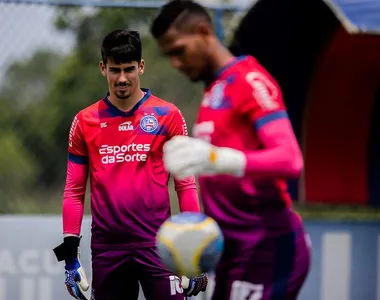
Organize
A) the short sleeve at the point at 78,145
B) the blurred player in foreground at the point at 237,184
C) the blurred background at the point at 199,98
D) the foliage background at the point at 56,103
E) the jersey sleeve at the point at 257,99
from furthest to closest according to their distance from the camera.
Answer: the foliage background at the point at 56,103 < the blurred background at the point at 199,98 < the short sleeve at the point at 78,145 < the blurred player in foreground at the point at 237,184 < the jersey sleeve at the point at 257,99

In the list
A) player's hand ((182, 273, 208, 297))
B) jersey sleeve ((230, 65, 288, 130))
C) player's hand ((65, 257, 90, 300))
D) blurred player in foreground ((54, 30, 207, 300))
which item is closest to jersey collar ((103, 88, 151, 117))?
blurred player in foreground ((54, 30, 207, 300))

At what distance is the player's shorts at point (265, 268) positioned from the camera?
3746mm

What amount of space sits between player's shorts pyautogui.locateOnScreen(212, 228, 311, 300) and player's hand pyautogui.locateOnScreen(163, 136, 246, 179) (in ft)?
1.42

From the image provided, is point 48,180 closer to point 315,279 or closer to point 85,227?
point 85,227

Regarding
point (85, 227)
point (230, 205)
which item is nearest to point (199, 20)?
point (230, 205)

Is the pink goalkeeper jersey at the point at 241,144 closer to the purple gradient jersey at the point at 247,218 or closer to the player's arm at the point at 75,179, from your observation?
the purple gradient jersey at the point at 247,218

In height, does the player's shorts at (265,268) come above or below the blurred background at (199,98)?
below

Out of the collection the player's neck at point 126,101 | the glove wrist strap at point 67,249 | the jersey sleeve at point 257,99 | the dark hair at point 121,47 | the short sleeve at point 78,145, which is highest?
the dark hair at point 121,47

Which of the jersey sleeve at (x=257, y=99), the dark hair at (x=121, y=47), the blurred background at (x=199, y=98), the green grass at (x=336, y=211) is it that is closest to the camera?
the jersey sleeve at (x=257, y=99)

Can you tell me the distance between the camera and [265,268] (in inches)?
148

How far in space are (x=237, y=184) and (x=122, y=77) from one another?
5.15 ft

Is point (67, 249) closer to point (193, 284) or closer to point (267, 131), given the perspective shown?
point (193, 284)

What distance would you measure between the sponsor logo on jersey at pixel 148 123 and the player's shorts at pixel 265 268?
1546 millimetres

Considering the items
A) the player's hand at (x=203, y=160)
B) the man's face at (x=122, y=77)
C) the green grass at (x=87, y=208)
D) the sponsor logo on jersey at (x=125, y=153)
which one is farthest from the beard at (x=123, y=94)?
the green grass at (x=87, y=208)
